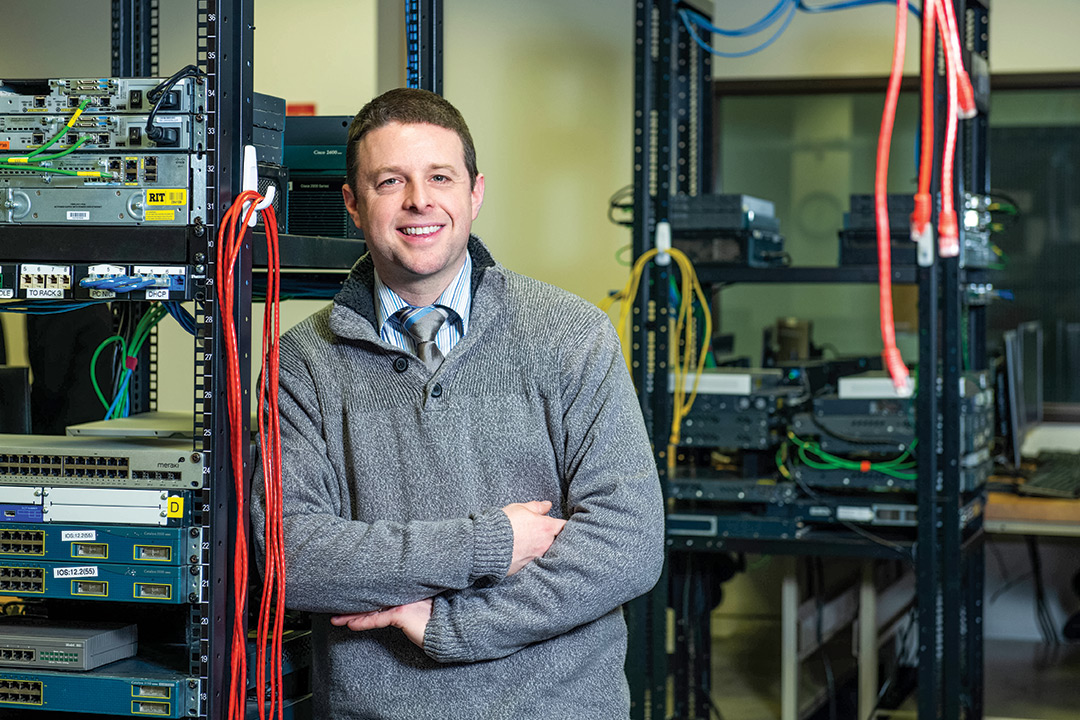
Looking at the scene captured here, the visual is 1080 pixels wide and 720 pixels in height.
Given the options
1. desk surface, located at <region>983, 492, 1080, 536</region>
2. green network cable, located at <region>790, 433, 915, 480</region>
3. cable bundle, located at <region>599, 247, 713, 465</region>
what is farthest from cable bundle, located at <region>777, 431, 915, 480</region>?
desk surface, located at <region>983, 492, 1080, 536</region>

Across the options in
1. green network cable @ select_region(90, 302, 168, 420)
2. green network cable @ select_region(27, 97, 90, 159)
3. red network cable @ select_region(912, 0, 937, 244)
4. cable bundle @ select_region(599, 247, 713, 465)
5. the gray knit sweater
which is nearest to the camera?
red network cable @ select_region(912, 0, 937, 244)

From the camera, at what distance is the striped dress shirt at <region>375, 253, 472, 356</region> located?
5.20 feet

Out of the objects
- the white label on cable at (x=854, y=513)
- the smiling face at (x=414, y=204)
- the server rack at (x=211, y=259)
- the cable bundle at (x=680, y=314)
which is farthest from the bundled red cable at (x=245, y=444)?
the white label on cable at (x=854, y=513)

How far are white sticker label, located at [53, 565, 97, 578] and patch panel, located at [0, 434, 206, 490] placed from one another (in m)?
0.11

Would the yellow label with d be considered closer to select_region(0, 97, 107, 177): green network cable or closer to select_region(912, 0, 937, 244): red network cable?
select_region(0, 97, 107, 177): green network cable

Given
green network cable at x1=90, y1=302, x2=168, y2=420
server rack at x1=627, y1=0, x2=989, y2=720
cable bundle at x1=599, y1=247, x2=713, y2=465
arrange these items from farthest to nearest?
cable bundle at x1=599, y1=247, x2=713, y2=465, server rack at x1=627, y1=0, x2=989, y2=720, green network cable at x1=90, y1=302, x2=168, y2=420

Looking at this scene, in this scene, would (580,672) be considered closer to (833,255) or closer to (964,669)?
(964,669)

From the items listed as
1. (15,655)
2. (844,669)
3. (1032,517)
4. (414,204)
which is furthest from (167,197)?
(844,669)

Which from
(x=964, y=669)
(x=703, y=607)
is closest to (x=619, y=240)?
(x=703, y=607)

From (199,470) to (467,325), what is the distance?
0.40 metres

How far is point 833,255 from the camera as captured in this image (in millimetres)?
4527

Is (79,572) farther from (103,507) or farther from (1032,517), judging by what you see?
(1032,517)

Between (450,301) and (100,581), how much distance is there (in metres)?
0.59

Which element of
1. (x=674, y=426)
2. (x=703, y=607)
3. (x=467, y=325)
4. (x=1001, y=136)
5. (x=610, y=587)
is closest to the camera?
(x=610, y=587)
